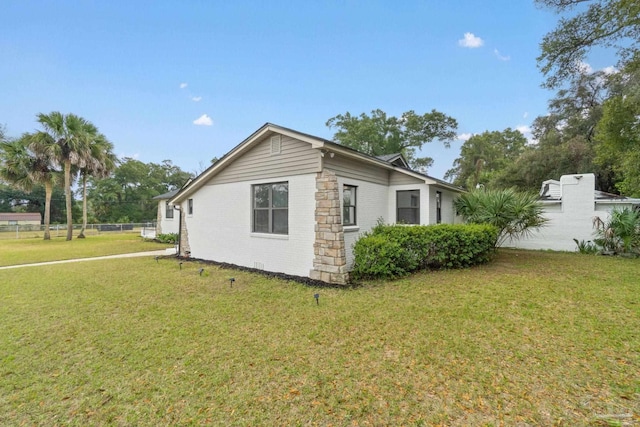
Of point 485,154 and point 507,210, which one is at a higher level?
point 485,154

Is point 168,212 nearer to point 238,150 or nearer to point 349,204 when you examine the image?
point 238,150

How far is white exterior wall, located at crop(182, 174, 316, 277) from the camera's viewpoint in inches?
284

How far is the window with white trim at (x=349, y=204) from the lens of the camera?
744 centimetres

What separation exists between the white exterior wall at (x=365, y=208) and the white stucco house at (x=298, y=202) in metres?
0.03

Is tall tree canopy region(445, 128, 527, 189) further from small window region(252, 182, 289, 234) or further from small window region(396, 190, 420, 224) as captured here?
small window region(252, 182, 289, 234)

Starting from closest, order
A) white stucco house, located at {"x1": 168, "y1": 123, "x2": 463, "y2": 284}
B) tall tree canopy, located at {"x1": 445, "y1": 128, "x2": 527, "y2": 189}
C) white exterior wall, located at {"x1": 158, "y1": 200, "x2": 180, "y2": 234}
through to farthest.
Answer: white stucco house, located at {"x1": 168, "y1": 123, "x2": 463, "y2": 284} < white exterior wall, located at {"x1": 158, "y1": 200, "x2": 180, "y2": 234} < tall tree canopy, located at {"x1": 445, "y1": 128, "x2": 527, "y2": 189}

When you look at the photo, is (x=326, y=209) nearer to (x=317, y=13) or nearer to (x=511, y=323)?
(x=511, y=323)

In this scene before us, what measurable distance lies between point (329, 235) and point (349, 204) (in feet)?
4.63

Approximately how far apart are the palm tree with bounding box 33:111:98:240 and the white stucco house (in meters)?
13.7

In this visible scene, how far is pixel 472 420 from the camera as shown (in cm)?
224

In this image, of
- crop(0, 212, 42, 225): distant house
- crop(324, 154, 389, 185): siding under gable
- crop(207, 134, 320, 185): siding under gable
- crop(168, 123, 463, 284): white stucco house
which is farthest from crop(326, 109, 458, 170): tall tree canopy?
crop(0, 212, 42, 225): distant house

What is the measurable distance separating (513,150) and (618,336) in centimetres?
4052

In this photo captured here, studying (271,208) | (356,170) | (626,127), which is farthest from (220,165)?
(626,127)

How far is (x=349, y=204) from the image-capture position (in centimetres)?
765
